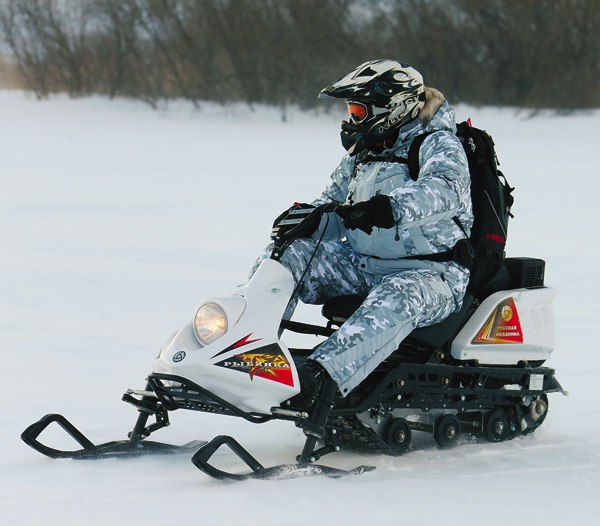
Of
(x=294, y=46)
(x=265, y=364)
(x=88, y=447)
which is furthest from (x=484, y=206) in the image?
(x=294, y=46)

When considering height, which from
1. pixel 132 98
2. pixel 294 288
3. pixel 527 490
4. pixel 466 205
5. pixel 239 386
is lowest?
pixel 527 490

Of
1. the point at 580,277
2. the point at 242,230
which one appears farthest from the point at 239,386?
the point at 242,230

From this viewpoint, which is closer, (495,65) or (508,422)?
(508,422)

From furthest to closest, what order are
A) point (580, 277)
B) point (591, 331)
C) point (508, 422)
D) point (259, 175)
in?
point (259, 175)
point (580, 277)
point (591, 331)
point (508, 422)

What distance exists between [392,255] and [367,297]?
0.27m

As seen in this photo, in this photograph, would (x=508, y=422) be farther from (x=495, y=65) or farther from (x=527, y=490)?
(x=495, y=65)

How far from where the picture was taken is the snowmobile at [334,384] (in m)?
3.27

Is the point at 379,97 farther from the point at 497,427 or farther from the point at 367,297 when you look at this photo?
the point at 497,427

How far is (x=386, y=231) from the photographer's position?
3779 millimetres

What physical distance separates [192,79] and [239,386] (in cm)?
2028

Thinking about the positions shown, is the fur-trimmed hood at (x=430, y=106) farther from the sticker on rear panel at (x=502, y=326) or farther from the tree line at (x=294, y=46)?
the tree line at (x=294, y=46)

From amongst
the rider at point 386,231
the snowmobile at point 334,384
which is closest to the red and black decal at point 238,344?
the snowmobile at point 334,384

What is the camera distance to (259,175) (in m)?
13.4

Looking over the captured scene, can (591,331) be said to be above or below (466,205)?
below
